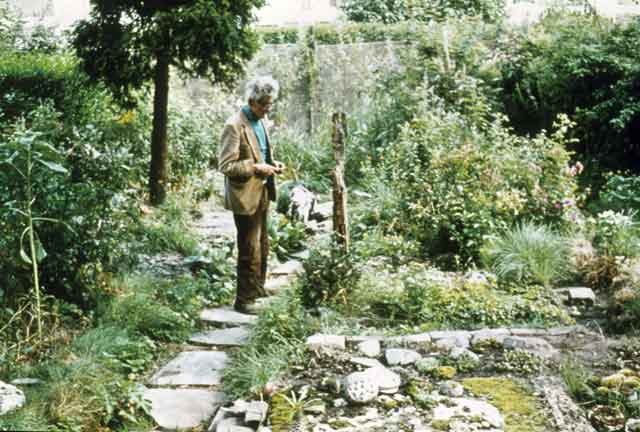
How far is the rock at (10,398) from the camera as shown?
4363 millimetres

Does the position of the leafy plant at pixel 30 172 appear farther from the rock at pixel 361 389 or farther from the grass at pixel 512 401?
the grass at pixel 512 401

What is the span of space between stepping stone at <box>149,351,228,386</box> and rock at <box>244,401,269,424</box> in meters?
0.72

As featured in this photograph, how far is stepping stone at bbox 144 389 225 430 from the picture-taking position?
493cm

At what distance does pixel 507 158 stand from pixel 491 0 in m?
8.14

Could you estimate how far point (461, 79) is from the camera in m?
10.5

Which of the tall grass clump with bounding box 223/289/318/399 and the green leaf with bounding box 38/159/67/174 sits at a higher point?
the green leaf with bounding box 38/159/67/174

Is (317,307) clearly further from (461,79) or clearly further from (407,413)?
(461,79)

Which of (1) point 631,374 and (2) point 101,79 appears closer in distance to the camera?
(1) point 631,374

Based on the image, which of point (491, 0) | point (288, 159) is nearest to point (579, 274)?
point (288, 159)

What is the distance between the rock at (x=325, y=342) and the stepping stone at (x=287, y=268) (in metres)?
1.93

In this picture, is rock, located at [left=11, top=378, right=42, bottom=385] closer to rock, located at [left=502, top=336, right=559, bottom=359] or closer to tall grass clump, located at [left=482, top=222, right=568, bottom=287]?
rock, located at [left=502, top=336, right=559, bottom=359]

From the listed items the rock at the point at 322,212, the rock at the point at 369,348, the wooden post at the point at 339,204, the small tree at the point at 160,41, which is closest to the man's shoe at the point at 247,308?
the wooden post at the point at 339,204

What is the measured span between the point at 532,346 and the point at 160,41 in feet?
16.3

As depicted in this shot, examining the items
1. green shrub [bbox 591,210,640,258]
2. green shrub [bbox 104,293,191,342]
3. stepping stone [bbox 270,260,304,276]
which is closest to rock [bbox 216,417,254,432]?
green shrub [bbox 104,293,191,342]
